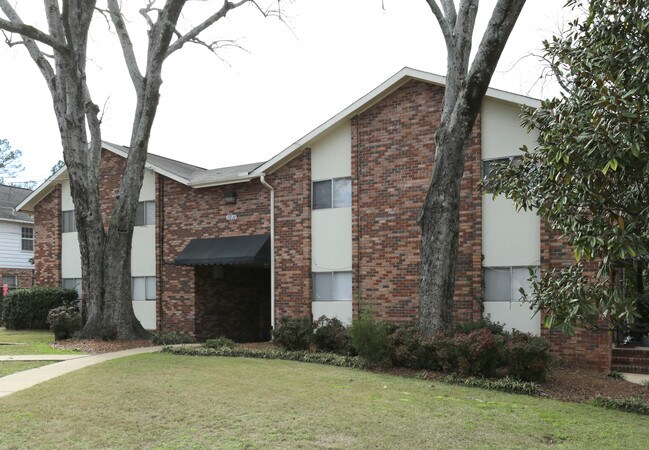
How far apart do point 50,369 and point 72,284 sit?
1251 centimetres

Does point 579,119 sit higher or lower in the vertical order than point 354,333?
higher

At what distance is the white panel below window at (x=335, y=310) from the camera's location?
16828mm

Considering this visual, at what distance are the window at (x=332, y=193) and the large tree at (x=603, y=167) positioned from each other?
10183 mm

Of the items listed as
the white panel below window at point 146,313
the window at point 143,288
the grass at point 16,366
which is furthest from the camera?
the window at point 143,288

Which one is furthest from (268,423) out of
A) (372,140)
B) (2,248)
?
(2,248)

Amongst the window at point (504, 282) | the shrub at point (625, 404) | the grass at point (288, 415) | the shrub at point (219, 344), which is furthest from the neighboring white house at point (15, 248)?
the shrub at point (625, 404)

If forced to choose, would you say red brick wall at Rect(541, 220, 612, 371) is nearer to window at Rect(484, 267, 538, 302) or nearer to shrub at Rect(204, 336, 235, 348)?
window at Rect(484, 267, 538, 302)

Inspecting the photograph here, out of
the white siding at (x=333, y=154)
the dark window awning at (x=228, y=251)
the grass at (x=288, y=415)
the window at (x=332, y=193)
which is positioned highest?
the white siding at (x=333, y=154)

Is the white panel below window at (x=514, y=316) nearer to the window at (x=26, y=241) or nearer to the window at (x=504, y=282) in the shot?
the window at (x=504, y=282)

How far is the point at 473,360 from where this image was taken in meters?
11.4

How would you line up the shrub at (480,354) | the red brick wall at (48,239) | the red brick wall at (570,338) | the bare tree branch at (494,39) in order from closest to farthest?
the shrub at (480,354)
the bare tree branch at (494,39)
the red brick wall at (570,338)
the red brick wall at (48,239)

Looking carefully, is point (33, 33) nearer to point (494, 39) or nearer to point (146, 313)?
point (146, 313)

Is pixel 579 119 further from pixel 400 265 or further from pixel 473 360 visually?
pixel 400 265

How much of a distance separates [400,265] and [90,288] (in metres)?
9.16
